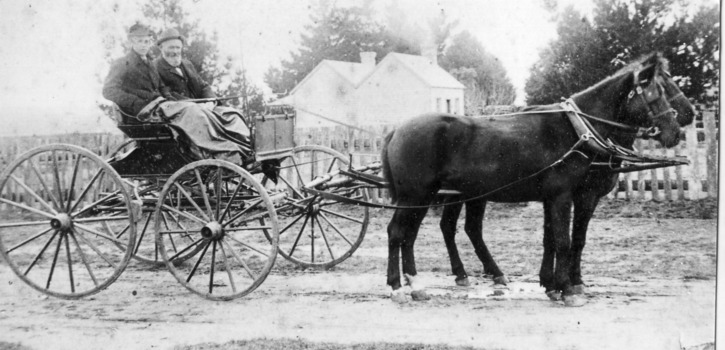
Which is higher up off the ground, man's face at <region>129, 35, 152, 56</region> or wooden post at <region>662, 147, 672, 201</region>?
man's face at <region>129, 35, 152, 56</region>

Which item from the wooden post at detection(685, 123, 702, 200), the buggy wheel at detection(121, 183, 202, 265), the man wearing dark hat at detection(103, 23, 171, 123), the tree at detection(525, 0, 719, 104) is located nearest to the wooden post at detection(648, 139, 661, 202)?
the wooden post at detection(685, 123, 702, 200)

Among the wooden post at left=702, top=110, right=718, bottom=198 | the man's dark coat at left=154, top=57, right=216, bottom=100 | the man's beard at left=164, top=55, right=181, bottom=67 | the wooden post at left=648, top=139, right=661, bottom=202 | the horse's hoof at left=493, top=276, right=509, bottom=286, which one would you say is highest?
the man's beard at left=164, top=55, right=181, bottom=67

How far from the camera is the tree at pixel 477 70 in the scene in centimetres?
590

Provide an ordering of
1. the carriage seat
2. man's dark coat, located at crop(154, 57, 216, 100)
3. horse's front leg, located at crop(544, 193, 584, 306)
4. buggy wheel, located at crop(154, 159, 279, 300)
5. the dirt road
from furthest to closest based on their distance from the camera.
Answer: man's dark coat, located at crop(154, 57, 216, 100) < the carriage seat < buggy wheel, located at crop(154, 159, 279, 300) < horse's front leg, located at crop(544, 193, 584, 306) < the dirt road

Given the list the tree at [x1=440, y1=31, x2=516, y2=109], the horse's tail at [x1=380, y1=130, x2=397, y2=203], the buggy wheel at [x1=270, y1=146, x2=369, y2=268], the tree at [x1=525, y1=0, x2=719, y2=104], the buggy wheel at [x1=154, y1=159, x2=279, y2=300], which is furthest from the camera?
the buggy wheel at [x1=270, y1=146, x2=369, y2=268]

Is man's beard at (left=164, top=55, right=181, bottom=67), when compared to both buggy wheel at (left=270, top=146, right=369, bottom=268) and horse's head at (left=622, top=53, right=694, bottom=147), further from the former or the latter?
horse's head at (left=622, top=53, right=694, bottom=147)

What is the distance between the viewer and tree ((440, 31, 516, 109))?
590cm

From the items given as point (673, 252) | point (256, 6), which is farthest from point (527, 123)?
point (256, 6)

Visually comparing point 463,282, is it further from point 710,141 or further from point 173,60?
point 173,60

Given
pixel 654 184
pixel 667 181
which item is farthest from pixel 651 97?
pixel 654 184

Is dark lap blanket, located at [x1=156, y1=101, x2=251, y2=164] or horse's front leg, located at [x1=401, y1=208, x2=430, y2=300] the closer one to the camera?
horse's front leg, located at [x1=401, y1=208, x2=430, y2=300]

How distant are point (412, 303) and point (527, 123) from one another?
1767 millimetres

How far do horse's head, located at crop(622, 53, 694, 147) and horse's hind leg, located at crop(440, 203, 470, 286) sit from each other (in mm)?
1753

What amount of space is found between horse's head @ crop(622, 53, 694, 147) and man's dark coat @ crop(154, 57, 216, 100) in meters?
4.00
